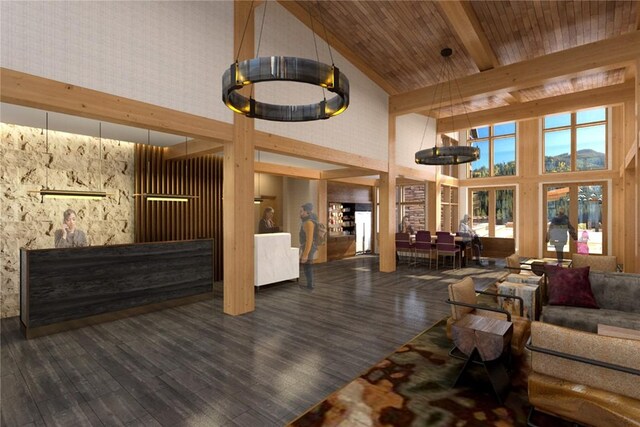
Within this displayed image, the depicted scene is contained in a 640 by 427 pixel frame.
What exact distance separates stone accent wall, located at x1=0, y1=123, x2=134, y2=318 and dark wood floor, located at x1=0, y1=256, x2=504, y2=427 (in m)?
1.29

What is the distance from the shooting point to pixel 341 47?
716 cm

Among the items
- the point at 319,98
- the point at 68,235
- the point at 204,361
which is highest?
the point at 319,98

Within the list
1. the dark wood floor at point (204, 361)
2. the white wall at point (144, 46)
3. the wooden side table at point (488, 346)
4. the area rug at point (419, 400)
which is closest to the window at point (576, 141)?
the dark wood floor at point (204, 361)

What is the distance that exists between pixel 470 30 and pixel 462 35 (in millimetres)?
192

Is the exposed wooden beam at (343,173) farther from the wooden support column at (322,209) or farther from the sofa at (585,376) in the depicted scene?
the sofa at (585,376)

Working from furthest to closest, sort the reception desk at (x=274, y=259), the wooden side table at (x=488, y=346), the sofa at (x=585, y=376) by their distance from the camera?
the reception desk at (x=274, y=259), the wooden side table at (x=488, y=346), the sofa at (x=585, y=376)

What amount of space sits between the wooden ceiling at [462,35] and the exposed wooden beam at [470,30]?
14mm

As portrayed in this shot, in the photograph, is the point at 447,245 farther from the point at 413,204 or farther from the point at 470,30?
the point at 470,30

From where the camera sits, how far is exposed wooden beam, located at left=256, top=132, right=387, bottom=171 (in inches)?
217

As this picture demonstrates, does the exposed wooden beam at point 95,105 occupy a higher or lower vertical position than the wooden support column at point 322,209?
higher

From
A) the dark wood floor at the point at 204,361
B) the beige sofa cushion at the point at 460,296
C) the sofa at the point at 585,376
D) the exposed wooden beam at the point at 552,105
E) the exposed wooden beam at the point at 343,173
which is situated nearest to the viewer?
the sofa at the point at 585,376

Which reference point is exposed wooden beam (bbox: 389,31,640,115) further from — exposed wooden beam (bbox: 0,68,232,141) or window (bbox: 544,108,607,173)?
window (bbox: 544,108,607,173)

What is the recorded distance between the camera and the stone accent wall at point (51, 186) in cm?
532

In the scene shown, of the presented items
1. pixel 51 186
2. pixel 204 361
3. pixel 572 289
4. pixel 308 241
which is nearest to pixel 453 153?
pixel 572 289
